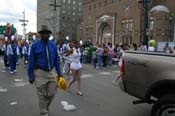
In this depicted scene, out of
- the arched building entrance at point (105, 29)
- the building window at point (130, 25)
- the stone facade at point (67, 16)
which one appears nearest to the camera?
the building window at point (130, 25)

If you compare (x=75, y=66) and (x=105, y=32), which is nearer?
(x=75, y=66)

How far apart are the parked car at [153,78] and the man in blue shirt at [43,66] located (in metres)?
1.45

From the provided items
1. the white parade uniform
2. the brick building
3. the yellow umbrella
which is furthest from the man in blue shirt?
the brick building

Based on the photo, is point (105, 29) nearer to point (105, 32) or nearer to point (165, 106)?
point (105, 32)

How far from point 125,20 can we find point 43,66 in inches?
2498

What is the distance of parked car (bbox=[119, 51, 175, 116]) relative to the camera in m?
5.50

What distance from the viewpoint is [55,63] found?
21.7 ft

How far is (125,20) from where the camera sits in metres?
68.8

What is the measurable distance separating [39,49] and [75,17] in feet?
411

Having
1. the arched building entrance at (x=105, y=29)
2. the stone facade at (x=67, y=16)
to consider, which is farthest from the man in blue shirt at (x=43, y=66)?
the stone facade at (x=67, y=16)

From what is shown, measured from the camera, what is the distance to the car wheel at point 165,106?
545 centimetres

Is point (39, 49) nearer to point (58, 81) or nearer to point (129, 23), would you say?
point (58, 81)

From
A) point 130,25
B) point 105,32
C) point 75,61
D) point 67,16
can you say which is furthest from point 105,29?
point 75,61

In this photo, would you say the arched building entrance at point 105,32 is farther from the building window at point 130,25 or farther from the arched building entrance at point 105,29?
the building window at point 130,25
